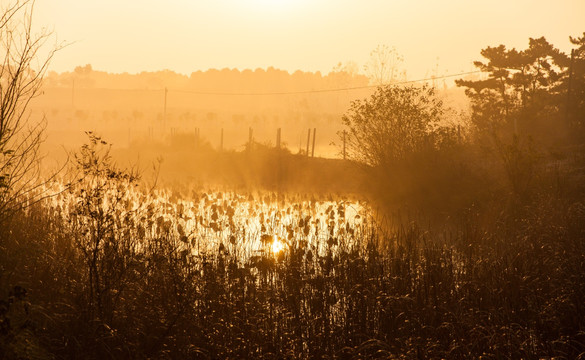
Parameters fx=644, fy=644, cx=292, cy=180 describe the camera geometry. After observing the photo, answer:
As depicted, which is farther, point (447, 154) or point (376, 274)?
point (447, 154)

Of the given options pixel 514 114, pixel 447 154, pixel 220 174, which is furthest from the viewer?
pixel 220 174

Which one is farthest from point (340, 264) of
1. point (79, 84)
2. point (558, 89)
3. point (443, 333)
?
point (79, 84)

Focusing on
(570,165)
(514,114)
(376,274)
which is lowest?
(376,274)

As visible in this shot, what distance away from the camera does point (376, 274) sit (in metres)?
9.60

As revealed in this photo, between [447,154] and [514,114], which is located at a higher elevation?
[514,114]

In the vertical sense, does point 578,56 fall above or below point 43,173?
above

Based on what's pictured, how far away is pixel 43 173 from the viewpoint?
2986 centimetres

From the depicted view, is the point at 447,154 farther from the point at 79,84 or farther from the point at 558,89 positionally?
the point at 79,84

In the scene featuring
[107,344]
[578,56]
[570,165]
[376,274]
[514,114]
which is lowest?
[107,344]

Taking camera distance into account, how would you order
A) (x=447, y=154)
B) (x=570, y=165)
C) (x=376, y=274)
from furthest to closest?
1. (x=447, y=154)
2. (x=570, y=165)
3. (x=376, y=274)

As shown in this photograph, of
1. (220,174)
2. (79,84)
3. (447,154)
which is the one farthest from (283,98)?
(447,154)

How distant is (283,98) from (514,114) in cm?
12522

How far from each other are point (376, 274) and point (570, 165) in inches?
609

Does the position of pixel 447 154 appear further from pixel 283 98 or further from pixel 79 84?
pixel 79 84
